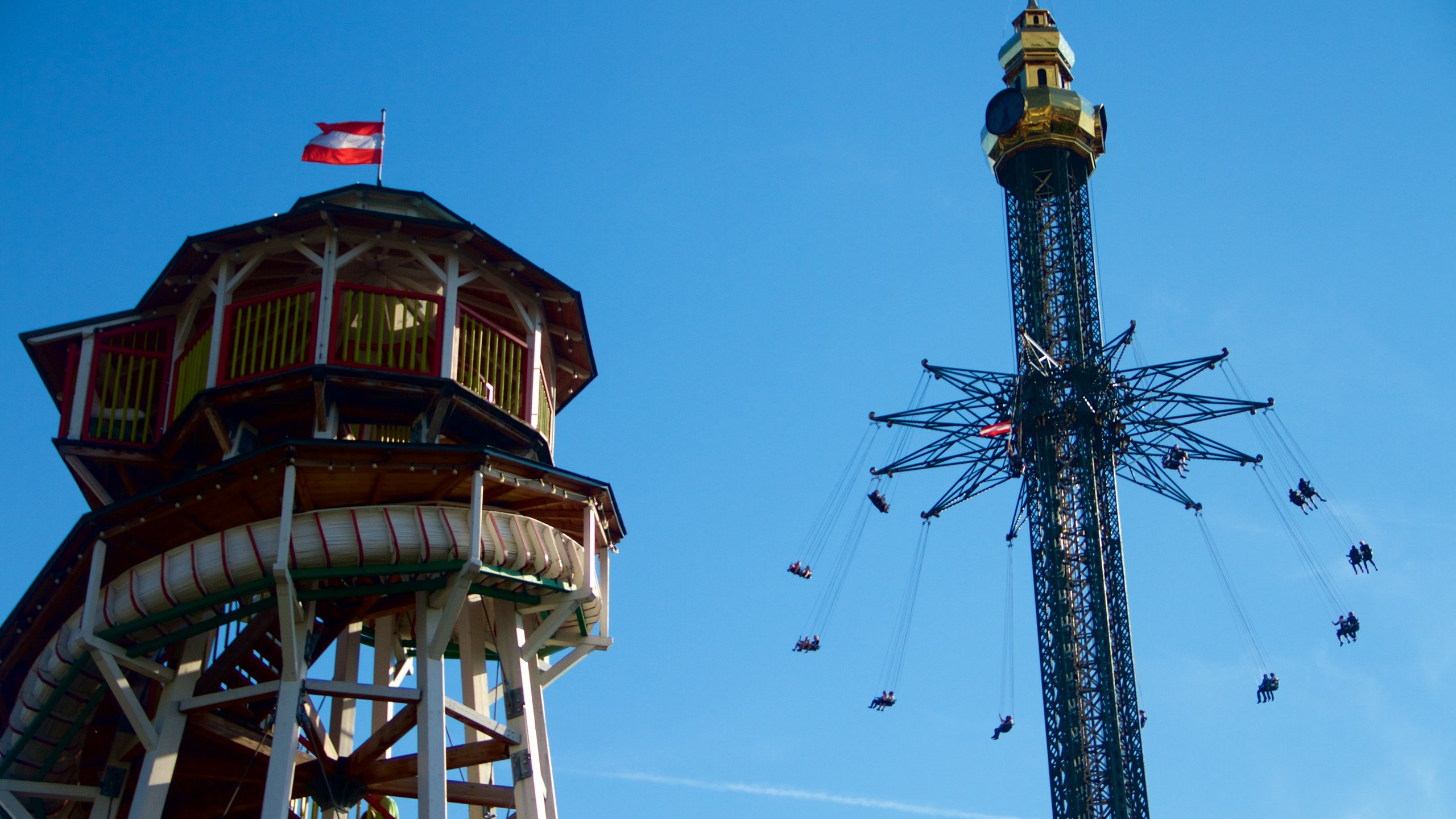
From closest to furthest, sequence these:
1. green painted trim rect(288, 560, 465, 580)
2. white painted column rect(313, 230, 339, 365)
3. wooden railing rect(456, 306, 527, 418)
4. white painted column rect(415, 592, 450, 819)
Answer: white painted column rect(415, 592, 450, 819)
green painted trim rect(288, 560, 465, 580)
white painted column rect(313, 230, 339, 365)
wooden railing rect(456, 306, 527, 418)

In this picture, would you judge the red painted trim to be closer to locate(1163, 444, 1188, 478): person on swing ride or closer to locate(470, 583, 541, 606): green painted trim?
locate(470, 583, 541, 606): green painted trim

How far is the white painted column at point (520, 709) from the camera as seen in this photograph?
1101 inches

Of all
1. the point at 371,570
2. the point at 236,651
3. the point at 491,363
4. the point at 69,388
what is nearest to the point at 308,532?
the point at 371,570

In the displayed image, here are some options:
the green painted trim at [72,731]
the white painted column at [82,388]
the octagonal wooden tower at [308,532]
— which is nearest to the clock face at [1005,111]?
the octagonal wooden tower at [308,532]

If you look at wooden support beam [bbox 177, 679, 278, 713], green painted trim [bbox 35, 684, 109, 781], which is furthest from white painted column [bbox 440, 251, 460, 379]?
green painted trim [bbox 35, 684, 109, 781]

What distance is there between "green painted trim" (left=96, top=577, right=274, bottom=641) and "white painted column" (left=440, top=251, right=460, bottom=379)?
4.17 meters

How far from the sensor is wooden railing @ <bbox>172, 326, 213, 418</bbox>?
29.8 metres

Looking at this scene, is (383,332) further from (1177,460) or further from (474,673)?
(1177,460)

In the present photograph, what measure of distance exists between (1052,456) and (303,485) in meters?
26.9

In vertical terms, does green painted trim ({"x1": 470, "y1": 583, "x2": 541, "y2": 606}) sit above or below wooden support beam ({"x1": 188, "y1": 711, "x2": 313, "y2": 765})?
above

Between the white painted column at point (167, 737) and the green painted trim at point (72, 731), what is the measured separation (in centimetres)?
136

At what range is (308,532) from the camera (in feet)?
89.1

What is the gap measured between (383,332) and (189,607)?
511 cm

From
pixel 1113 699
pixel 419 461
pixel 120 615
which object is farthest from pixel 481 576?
pixel 1113 699
